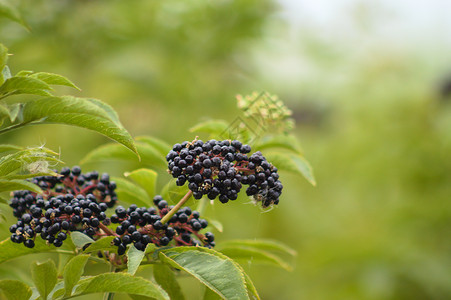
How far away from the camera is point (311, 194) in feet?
23.7

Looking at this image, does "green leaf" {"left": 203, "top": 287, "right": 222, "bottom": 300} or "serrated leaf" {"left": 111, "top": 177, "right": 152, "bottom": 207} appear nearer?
"green leaf" {"left": 203, "top": 287, "right": 222, "bottom": 300}

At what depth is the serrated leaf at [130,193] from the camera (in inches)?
81.8

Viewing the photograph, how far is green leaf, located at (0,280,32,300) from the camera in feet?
5.01

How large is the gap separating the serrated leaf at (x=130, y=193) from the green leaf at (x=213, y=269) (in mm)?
508

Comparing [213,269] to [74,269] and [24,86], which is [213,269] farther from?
[24,86]

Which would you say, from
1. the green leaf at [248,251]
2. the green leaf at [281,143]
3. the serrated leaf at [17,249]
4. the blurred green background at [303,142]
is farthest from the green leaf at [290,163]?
the blurred green background at [303,142]

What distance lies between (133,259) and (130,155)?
0.79 m

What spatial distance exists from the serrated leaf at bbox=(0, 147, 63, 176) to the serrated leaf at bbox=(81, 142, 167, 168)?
1.75 feet

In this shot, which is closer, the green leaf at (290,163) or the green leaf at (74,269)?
the green leaf at (74,269)

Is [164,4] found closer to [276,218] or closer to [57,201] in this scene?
[276,218]

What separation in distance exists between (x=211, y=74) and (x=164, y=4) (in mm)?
998

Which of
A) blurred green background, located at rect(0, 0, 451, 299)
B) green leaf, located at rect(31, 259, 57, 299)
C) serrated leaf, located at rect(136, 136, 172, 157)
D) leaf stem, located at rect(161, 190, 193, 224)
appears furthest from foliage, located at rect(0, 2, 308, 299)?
blurred green background, located at rect(0, 0, 451, 299)

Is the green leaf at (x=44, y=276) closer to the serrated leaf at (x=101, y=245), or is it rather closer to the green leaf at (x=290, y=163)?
the serrated leaf at (x=101, y=245)

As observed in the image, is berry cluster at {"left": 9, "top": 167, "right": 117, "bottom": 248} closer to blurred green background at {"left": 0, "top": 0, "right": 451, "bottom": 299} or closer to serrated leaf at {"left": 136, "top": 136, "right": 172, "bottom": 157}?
serrated leaf at {"left": 136, "top": 136, "right": 172, "bottom": 157}
